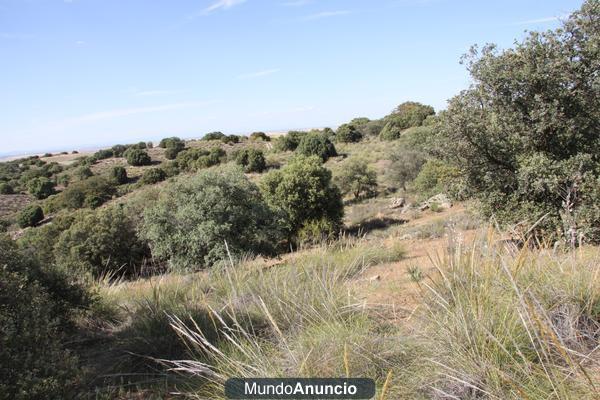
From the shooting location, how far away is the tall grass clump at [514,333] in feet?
6.71

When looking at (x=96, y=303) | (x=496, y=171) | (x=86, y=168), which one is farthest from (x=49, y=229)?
(x=86, y=168)

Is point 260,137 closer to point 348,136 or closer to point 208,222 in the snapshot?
point 348,136

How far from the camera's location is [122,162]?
54219 millimetres

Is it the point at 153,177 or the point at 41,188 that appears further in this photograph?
the point at 153,177

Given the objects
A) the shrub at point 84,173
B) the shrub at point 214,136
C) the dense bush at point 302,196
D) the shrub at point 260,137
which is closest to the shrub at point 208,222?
the dense bush at point 302,196

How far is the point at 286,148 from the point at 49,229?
3284 cm

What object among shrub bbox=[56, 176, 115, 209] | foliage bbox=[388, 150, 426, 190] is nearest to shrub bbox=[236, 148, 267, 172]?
shrub bbox=[56, 176, 115, 209]

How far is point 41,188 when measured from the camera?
40.2m

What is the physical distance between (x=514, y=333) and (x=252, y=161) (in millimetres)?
38979

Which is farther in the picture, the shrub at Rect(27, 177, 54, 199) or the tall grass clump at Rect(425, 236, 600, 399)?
the shrub at Rect(27, 177, 54, 199)

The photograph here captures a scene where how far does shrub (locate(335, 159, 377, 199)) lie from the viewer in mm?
29734

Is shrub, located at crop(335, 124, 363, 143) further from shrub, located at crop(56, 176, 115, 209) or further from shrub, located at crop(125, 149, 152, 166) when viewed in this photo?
shrub, located at crop(56, 176, 115, 209)

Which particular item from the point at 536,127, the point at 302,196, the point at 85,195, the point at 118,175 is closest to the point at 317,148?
the point at 118,175

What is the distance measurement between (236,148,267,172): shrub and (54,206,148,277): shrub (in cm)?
2005
